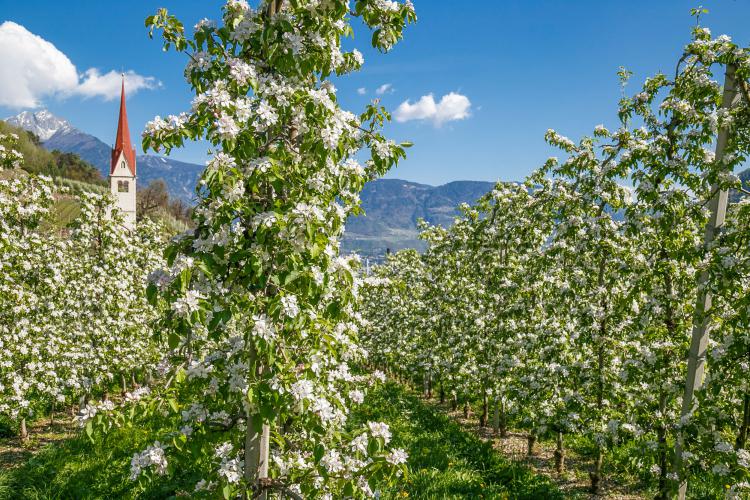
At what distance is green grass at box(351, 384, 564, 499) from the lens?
9.12m

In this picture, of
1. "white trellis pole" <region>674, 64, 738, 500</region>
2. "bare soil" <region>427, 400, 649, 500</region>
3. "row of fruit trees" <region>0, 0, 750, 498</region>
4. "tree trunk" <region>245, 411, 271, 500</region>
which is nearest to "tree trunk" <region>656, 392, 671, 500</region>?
"row of fruit trees" <region>0, 0, 750, 498</region>

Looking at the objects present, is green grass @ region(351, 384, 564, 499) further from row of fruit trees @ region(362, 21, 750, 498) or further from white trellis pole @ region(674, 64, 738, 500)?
white trellis pole @ region(674, 64, 738, 500)

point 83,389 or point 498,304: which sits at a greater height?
point 498,304

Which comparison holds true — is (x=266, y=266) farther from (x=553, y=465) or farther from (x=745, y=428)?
(x=553, y=465)

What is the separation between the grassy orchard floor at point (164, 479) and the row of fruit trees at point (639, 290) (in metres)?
1.44

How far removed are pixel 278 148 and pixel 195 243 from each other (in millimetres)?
1131

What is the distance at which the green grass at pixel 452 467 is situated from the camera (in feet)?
29.9

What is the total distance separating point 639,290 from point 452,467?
6.33 m

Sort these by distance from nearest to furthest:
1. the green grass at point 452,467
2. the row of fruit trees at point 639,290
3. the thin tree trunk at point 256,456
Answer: the thin tree trunk at point 256,456, the row of fruit trees at point 639,290, the green grass at point 452,467

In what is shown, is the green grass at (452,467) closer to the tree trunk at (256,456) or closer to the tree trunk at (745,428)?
the tree trunk at (256,456)

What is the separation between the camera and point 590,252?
8.71 meters

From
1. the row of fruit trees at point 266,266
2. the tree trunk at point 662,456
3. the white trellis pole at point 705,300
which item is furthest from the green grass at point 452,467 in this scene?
the white trellis pole at point 705,300

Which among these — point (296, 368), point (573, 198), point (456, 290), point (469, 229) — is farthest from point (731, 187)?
point (456, 290)

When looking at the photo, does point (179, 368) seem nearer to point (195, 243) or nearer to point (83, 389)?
point (195, 243)
